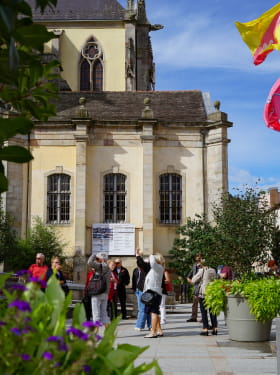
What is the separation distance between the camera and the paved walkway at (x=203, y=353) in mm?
8516

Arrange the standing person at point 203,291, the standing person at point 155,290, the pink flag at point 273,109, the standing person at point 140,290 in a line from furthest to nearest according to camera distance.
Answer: the standing person at point 140,290 → the standing person at point 203,291 → the standing person at point 155,290 → the pink flag at point 273,109

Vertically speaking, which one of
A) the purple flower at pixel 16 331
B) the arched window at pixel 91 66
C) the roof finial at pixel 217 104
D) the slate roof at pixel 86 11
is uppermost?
the slate roof at pixel 86 11

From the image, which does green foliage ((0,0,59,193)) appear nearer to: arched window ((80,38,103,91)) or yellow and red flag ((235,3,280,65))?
yellow and red flag ((235,3,280,65))

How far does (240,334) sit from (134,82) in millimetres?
32685

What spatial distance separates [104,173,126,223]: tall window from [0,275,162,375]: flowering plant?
26834 millimetres

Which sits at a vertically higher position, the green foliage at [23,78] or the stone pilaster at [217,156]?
the stone pilaster at [217,156]

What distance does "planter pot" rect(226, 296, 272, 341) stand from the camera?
1118 centimetres

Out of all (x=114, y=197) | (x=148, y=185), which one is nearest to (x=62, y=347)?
(x=148, y=185)

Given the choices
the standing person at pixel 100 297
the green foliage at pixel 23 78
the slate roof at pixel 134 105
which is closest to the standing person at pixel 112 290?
the standing person at pixel 100 297

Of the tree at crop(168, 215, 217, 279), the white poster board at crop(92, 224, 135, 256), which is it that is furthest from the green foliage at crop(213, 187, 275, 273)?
the white poster board at crop(92, 224, 135, 256)

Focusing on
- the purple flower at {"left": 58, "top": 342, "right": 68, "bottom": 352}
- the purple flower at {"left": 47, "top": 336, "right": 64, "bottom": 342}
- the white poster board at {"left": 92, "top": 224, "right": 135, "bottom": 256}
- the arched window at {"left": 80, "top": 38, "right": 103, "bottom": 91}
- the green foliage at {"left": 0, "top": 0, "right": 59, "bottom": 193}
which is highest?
the arched window at {"left": 80, "top": 38, "right": 103, "bottom": 91}

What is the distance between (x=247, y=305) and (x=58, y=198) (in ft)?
65.4

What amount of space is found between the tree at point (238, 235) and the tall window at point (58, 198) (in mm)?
6601

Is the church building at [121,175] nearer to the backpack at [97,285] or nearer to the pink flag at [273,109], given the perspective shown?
the backpack at [97,285]
